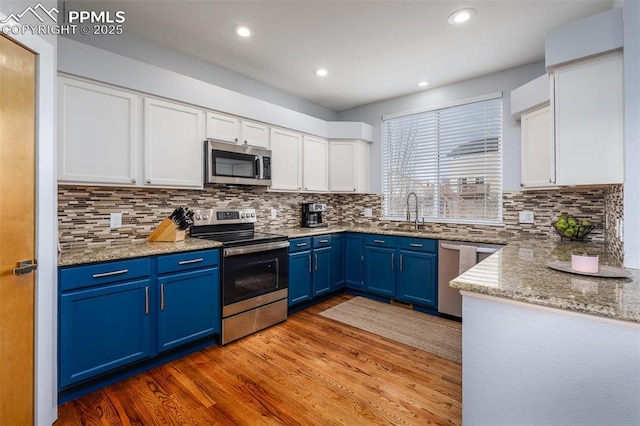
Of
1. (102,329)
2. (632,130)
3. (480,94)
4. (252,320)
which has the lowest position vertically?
(252,320)

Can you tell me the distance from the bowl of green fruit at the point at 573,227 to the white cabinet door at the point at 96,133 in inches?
150

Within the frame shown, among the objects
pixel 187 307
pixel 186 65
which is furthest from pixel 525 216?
pixel 186 65

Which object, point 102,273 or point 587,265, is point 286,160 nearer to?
point 102,273

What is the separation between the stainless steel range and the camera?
2.71 meters

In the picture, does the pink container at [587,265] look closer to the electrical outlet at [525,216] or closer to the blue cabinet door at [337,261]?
the electrical outlet at [525,216]

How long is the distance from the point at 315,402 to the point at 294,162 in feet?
8.80

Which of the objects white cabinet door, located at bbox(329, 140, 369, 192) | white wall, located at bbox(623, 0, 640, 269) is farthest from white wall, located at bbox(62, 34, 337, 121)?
white wall, located at bbox(623, 0, 640, 269)

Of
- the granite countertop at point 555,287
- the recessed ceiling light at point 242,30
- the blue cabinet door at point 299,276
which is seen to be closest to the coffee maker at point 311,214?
the blue cabinet door at point 299,276

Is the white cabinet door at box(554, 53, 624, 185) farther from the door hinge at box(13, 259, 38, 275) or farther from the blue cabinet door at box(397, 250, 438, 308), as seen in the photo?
the door hinge at box(13, 259, 38, 275)

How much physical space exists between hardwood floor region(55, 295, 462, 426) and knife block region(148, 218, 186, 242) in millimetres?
1030

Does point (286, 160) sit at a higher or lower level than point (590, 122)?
higher

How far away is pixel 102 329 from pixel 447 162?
389 cm

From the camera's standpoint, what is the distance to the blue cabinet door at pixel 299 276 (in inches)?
134

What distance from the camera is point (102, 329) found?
203cm
